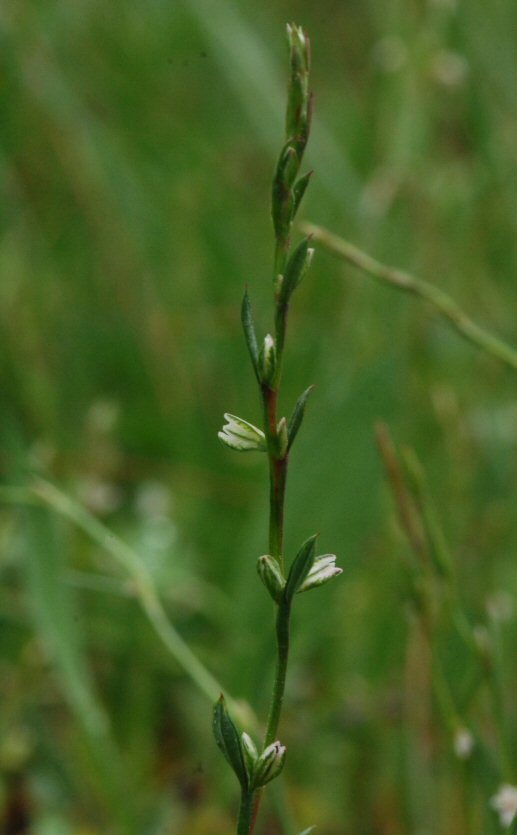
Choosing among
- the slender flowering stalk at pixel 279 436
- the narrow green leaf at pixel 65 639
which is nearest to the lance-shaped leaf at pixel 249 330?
the slender flowering stalk at pixel 279 436

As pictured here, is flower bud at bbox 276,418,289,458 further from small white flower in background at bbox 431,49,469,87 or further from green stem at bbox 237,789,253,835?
small white flower in background at bbox 431,49,469,87

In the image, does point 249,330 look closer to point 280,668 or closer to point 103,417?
point 280,668

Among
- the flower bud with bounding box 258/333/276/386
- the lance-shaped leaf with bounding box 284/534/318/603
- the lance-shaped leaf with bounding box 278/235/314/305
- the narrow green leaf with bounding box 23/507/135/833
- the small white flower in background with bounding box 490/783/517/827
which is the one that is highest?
the lance-shaped leaf with bounding box 278/235/314/305

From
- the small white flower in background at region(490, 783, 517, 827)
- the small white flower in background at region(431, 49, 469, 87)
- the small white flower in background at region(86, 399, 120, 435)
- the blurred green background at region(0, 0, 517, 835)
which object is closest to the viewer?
the small white flower in background at region(490, 783, 517, 827)

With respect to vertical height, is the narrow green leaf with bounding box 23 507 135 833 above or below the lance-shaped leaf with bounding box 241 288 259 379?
below

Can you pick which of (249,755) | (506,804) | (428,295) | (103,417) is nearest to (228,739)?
(249,755)

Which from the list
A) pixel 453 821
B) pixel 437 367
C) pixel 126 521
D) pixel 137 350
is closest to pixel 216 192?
pixel 137 350

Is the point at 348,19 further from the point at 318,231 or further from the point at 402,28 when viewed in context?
the point at 318,231

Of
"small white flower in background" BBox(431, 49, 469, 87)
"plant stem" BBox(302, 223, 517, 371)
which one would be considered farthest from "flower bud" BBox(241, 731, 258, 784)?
"small white flower in background" BBox(431, 49, 469, 87)
